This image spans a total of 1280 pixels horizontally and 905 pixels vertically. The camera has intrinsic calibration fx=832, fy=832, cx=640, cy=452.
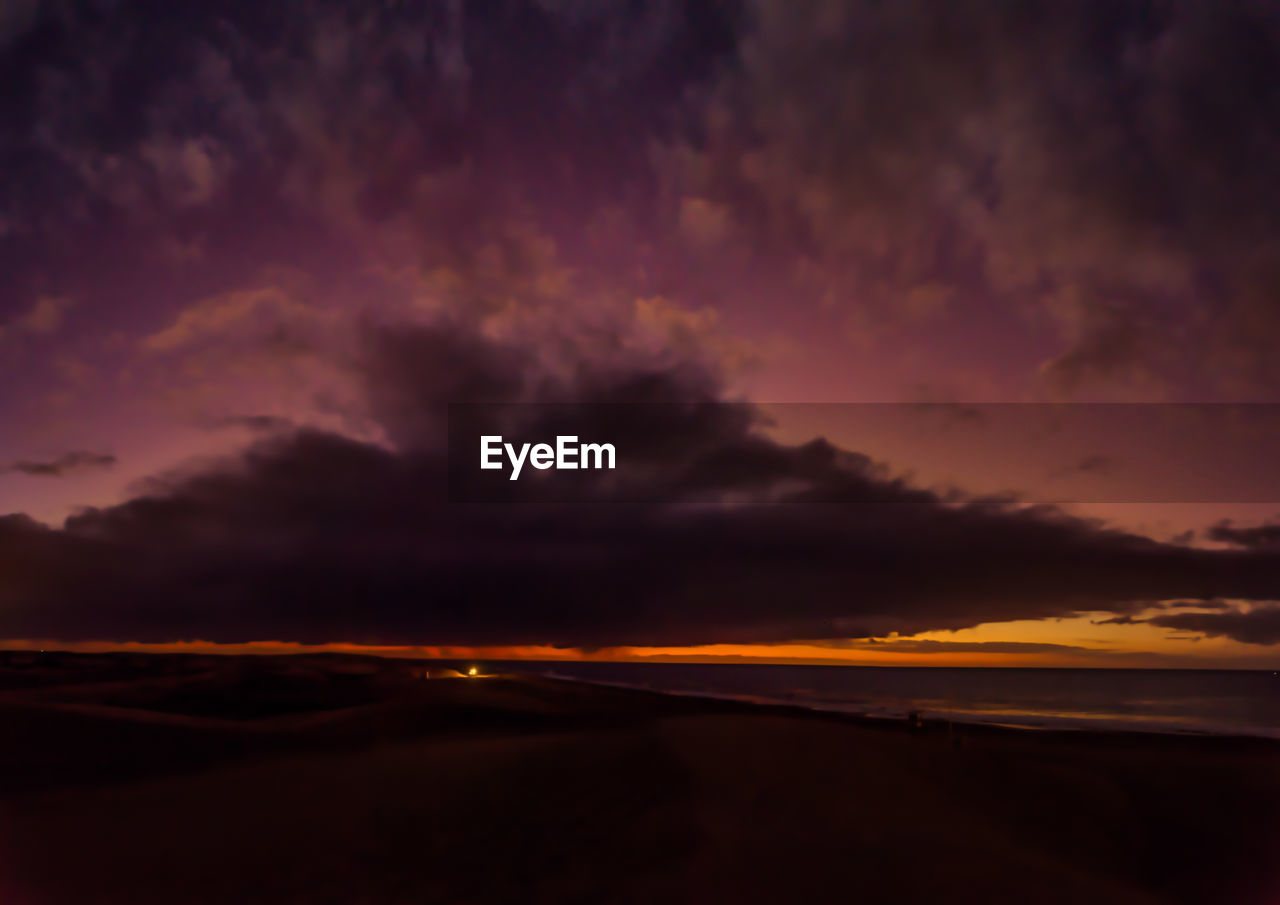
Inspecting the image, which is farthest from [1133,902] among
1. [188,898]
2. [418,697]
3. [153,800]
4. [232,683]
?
[232,683]

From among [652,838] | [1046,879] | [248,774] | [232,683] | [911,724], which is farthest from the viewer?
[232,683]

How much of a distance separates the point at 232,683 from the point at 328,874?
1684 inches

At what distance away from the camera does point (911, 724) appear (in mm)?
32844

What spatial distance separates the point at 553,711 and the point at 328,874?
84.7ft

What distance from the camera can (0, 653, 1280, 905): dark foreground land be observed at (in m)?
13.5

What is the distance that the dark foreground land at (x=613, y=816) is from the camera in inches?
531

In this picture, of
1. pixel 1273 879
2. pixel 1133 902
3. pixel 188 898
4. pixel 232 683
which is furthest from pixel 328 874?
pixel 232 683

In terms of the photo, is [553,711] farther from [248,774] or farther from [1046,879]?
[1046,879]

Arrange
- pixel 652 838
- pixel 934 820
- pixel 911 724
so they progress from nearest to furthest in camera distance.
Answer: pixel 652 838
pixel 934 820
pixel 911 724

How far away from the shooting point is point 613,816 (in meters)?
16.7

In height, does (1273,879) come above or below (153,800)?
below

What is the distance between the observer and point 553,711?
39188mm

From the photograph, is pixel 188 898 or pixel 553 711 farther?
pixel 553 711

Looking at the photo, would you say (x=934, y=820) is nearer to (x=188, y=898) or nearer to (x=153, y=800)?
(x=188, y=898)
